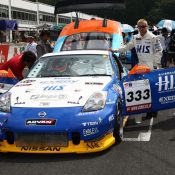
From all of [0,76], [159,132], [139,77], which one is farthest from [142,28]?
[0,76]

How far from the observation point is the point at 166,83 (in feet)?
22.6

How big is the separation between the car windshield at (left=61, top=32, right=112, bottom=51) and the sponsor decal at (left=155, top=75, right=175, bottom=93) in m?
5.32

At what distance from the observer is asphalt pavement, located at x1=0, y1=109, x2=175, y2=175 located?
4852 millimetres

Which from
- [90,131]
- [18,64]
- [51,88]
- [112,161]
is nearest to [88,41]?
[18,64]

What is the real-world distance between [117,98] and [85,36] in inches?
270

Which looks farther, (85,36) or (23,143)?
(85,36)

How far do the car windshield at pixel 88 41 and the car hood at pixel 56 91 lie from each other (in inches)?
230

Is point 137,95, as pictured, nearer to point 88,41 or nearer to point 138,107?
point 138,107

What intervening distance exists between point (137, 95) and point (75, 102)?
145 centimetres

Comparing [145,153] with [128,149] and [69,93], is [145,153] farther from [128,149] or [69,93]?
[69,93]

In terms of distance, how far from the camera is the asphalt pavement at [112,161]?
4.85m

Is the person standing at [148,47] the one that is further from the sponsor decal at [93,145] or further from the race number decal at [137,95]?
the sponsor decal at [93,145]

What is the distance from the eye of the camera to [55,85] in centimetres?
608

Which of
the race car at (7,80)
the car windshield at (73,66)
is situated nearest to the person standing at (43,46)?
the race car at (7,80)
